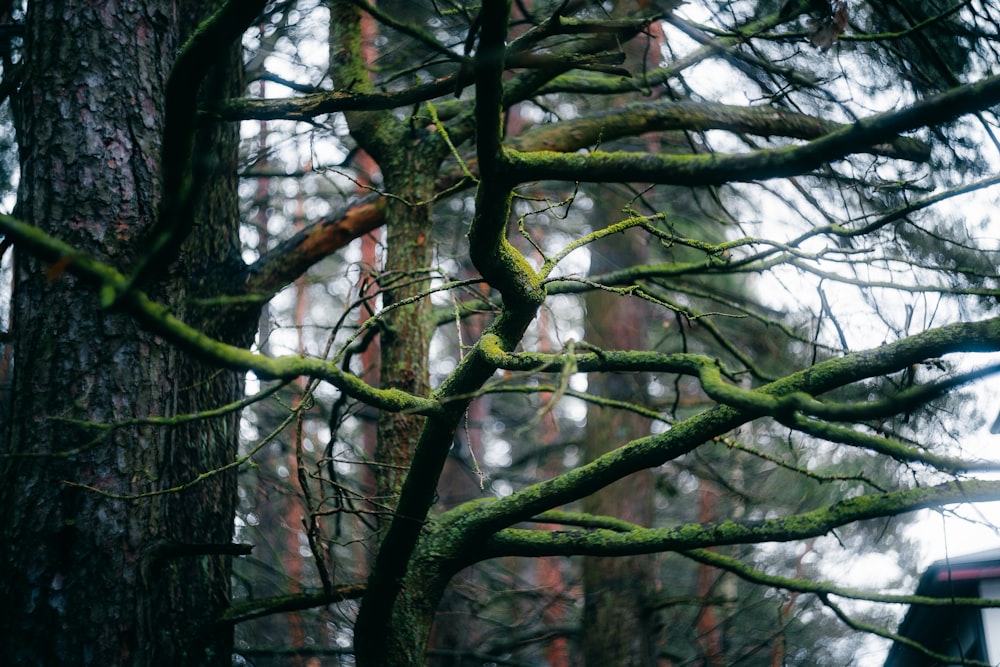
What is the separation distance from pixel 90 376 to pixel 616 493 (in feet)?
16.6

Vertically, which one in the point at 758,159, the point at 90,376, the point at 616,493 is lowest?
the point at 758,159

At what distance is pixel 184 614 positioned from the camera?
3.94 meters

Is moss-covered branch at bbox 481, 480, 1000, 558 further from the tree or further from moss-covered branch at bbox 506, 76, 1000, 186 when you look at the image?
moss-covered branch at bbox 506, 76, 1000, 186

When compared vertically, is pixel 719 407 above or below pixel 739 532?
above

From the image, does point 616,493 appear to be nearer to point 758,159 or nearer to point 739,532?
point 739,532

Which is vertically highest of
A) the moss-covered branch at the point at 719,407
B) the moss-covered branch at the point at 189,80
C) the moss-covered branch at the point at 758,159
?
the moss-covered branch at the point at 189,80

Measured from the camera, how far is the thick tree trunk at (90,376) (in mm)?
3107

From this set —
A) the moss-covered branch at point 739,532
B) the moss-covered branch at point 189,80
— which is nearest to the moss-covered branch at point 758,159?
the moss-covered branch at point 189,80

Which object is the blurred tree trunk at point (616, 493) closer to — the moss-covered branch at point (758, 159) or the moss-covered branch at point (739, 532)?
the moss-covered branch at point (739, 532)

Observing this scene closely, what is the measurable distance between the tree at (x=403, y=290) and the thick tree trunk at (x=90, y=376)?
0.01 metres

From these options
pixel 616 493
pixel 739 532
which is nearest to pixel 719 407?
pixel 739 532

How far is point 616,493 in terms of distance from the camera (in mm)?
7211

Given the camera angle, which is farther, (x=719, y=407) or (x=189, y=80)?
(x=719, y=407)

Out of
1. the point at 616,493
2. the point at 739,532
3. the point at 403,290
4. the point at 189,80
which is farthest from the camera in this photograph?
the point at 616,493
